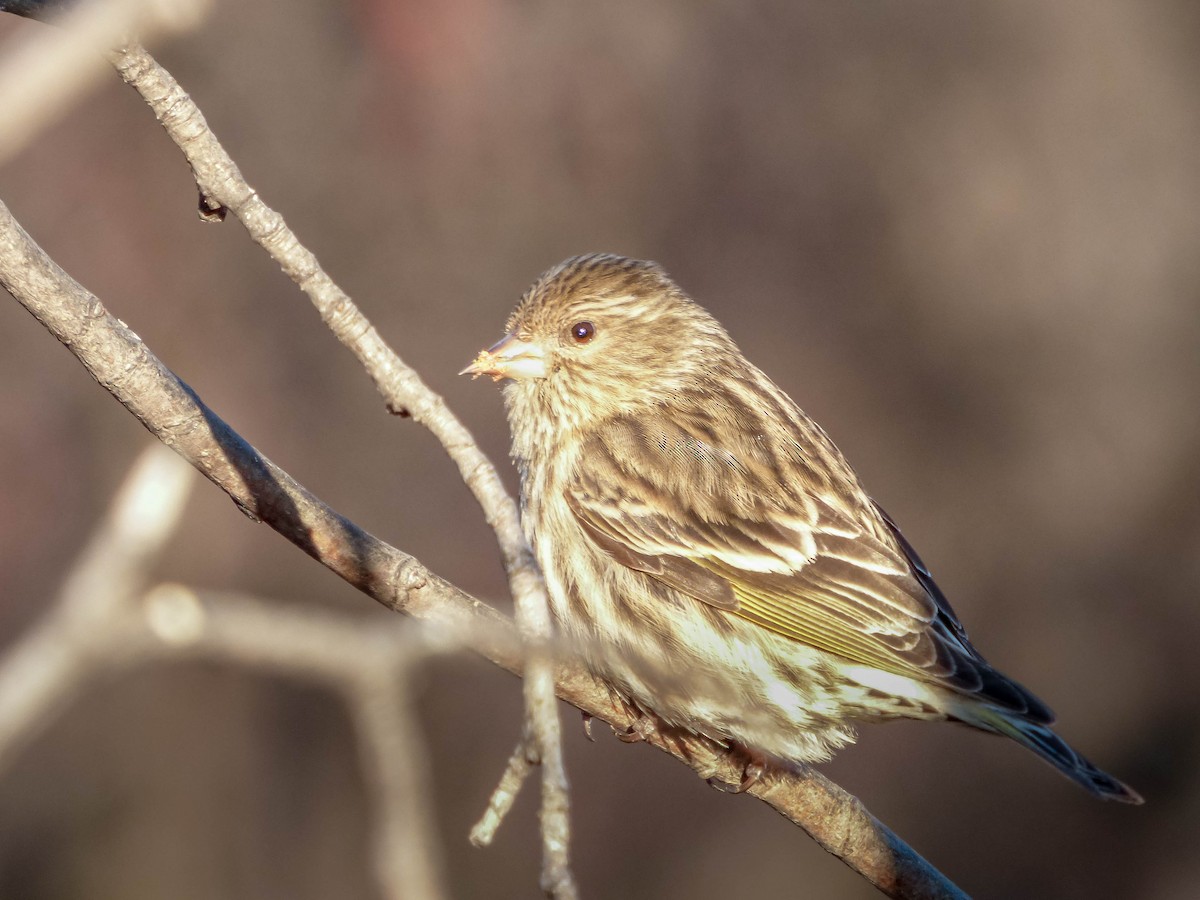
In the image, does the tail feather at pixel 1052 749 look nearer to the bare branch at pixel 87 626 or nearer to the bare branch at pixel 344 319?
the bare branch at pixel 344 319

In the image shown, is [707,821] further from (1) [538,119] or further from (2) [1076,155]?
(2) [1076,155]

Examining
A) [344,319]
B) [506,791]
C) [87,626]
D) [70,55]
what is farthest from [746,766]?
[70,55]

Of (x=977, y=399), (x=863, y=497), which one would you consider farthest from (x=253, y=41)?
(x=863, y=497)

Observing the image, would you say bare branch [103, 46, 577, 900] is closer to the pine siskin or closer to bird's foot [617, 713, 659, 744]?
the pine siskin

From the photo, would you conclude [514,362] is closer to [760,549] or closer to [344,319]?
[760,549]

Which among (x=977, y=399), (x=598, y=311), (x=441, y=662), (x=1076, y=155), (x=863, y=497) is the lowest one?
(x=441, y=662)
